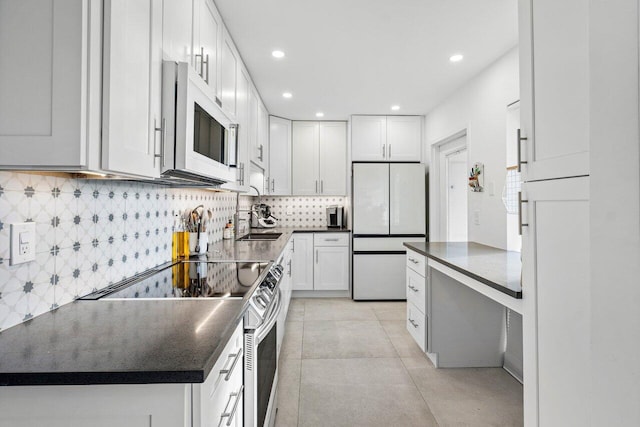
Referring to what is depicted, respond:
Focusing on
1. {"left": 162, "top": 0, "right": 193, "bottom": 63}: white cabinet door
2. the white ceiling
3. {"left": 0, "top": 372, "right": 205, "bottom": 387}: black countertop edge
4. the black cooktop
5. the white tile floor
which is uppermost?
the white ceiling

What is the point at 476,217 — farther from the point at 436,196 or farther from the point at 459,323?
the point at 436,196

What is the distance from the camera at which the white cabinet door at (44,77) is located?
0.80m

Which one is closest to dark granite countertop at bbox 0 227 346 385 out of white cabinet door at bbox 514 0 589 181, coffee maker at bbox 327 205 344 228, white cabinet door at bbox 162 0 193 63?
white cabinet door at bbox 162 0 193 63

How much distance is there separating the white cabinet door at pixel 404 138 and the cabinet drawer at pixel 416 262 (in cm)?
182

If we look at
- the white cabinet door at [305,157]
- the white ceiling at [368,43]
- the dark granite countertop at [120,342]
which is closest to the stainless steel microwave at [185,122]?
the dark granite countertop at [120,342]

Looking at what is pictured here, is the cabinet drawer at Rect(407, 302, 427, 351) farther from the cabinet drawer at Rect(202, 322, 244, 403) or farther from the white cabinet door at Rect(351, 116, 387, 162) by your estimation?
the white cabinet door at Rect(351, 116, 387, 162)

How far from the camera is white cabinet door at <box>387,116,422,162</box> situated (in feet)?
14.4

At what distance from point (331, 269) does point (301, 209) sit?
1026mm

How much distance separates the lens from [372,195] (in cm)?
426

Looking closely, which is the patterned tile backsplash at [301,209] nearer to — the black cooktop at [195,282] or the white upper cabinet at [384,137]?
the white upper cabinet at [384,137]

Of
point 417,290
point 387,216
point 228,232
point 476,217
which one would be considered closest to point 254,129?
point 228,232

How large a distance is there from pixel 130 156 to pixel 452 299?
93.0 inches

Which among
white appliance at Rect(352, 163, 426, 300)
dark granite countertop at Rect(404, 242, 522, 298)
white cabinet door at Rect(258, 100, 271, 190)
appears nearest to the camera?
dark granite countertop at Rect(404, 242, 522, 298)

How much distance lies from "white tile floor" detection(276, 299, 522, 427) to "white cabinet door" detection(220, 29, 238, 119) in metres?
1.84
